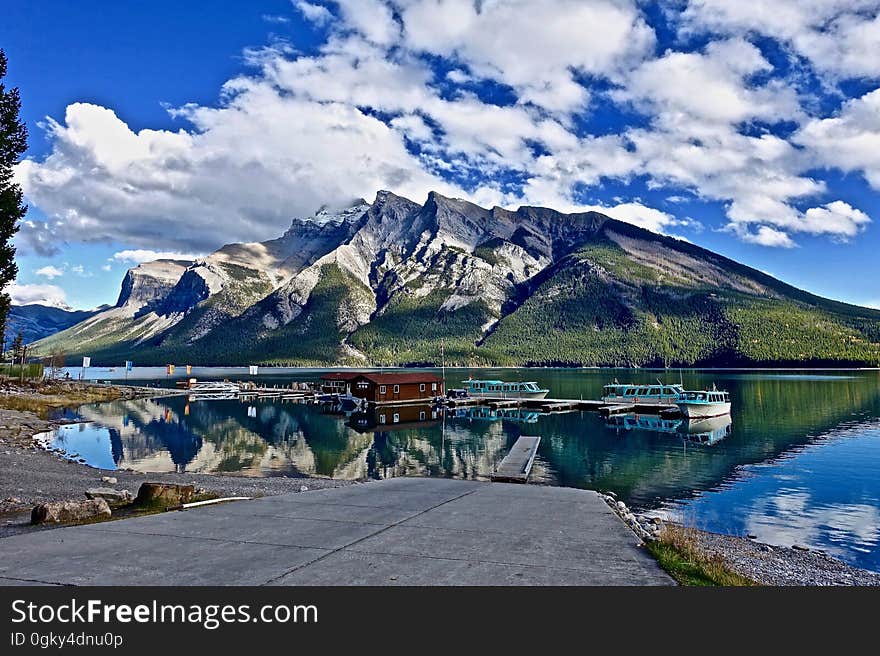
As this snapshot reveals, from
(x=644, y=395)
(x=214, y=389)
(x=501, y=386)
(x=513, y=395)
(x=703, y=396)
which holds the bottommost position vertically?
(x=513, y=395)

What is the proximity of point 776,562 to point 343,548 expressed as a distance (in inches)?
666

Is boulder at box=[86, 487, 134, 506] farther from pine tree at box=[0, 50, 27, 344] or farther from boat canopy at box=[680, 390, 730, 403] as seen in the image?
boat canopy at box=[680, 390, 730, 403]

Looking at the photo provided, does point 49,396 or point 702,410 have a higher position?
point 49,396

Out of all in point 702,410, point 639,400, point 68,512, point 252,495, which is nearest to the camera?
point 68,512

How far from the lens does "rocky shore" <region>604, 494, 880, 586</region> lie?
55.8 feet

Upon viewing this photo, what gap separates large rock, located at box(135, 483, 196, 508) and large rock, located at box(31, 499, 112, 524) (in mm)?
1144

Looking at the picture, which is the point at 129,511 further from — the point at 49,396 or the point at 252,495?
the point at 49,396

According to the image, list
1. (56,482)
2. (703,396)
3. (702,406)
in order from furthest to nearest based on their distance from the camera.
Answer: (703,396) < (702,406) < (56,482)

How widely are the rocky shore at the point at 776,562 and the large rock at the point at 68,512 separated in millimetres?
15094

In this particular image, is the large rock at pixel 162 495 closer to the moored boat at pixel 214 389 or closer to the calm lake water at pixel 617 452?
the calm lake water at pixel 617 452

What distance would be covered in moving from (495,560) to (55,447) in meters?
52.9

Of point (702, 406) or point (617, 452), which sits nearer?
point (617, 452)

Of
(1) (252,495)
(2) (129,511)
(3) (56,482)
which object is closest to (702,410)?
(1) (252,495)

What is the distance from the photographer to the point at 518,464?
31828 mm
